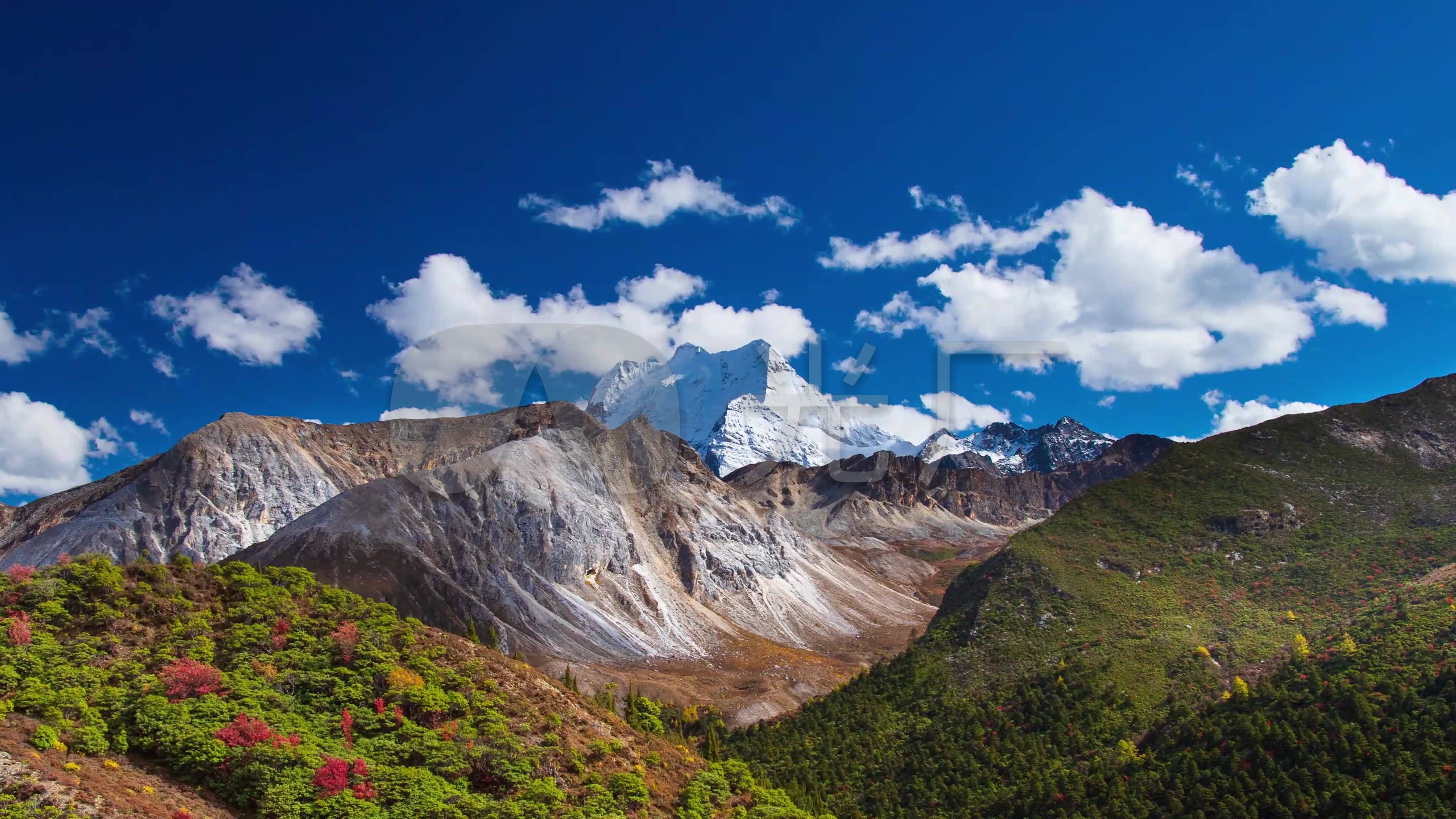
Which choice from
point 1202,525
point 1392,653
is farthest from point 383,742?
point 1202,525

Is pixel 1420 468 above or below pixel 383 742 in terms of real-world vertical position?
above

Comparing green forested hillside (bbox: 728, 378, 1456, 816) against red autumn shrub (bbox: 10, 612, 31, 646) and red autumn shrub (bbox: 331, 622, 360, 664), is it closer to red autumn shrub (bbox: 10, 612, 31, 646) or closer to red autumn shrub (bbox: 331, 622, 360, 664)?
red autumn shrub (bbox: 331, 622, 360, 664)

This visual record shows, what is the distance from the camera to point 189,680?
108 feet

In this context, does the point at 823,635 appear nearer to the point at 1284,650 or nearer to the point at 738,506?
the point at 738,506

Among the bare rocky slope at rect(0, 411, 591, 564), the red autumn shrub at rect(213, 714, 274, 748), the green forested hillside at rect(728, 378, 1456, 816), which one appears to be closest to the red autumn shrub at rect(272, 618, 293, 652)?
the red autumn shrub at rect(213, 714, 274, 748)

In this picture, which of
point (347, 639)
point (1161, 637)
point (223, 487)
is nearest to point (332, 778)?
point (347, 639)

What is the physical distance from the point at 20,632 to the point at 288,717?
10140 mm

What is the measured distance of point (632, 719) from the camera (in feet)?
175

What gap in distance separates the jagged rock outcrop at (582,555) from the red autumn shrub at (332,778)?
8824 centimetres

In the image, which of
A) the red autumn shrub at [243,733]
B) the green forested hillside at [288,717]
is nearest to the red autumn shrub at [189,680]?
the green forested hillside at [288,717]

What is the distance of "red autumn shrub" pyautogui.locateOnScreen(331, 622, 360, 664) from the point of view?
38.1m

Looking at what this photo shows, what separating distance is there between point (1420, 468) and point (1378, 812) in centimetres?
6580

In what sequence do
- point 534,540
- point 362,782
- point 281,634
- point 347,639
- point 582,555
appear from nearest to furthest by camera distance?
point 362,782 < point 281,634 < point 347,639 < point 534,540 < point 582,555

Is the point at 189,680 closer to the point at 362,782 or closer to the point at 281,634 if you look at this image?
the point at 281,634
